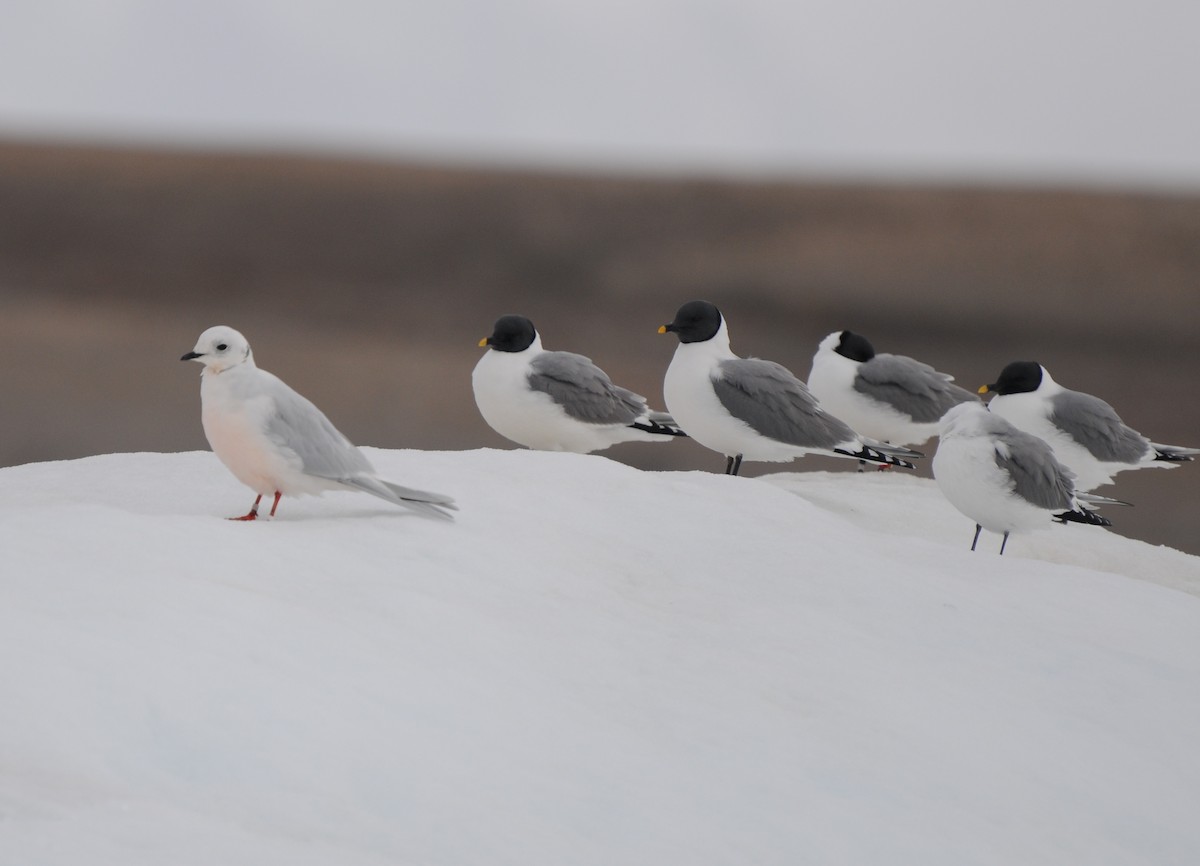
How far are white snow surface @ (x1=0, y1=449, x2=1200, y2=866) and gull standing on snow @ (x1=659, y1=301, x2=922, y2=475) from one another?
3.97 feet

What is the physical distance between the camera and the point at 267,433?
2.88 meters

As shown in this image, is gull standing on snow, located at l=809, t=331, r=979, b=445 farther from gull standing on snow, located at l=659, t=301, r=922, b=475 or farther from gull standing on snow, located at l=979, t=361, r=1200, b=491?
gull standing on snow, located at l=659, t=301, r=922, b=475

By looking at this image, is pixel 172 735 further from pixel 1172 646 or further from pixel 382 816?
pixel 1172 646

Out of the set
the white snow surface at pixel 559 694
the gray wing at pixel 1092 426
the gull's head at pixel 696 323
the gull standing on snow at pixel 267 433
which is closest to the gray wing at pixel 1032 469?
the white snow surface at pixel 559 694

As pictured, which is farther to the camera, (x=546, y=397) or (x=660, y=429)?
(x=660, y=429)

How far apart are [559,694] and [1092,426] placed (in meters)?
3.24

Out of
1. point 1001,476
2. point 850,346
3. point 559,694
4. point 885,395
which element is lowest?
point 559,694

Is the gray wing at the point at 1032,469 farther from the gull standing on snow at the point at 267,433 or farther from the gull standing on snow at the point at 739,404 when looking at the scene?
the gull standing on snow at the point at 267,433

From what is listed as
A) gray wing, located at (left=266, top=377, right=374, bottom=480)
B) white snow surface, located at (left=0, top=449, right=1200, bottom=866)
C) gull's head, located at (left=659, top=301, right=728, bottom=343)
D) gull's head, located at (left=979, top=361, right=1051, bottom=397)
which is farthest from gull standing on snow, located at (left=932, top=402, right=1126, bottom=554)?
gray wing, located at (left=266, top=377, right=374, bottom=480)

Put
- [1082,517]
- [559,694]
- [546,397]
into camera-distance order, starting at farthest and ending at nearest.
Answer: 1. [546,397]
2. [1082,517]
3. [559,694]

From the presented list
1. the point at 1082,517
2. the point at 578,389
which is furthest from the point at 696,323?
the point at 1082,517

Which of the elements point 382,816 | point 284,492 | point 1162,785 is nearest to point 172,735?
point 382,816

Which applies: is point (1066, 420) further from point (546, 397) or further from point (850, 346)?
point (546, 397)

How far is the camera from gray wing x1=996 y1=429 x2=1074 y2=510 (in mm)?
3730
